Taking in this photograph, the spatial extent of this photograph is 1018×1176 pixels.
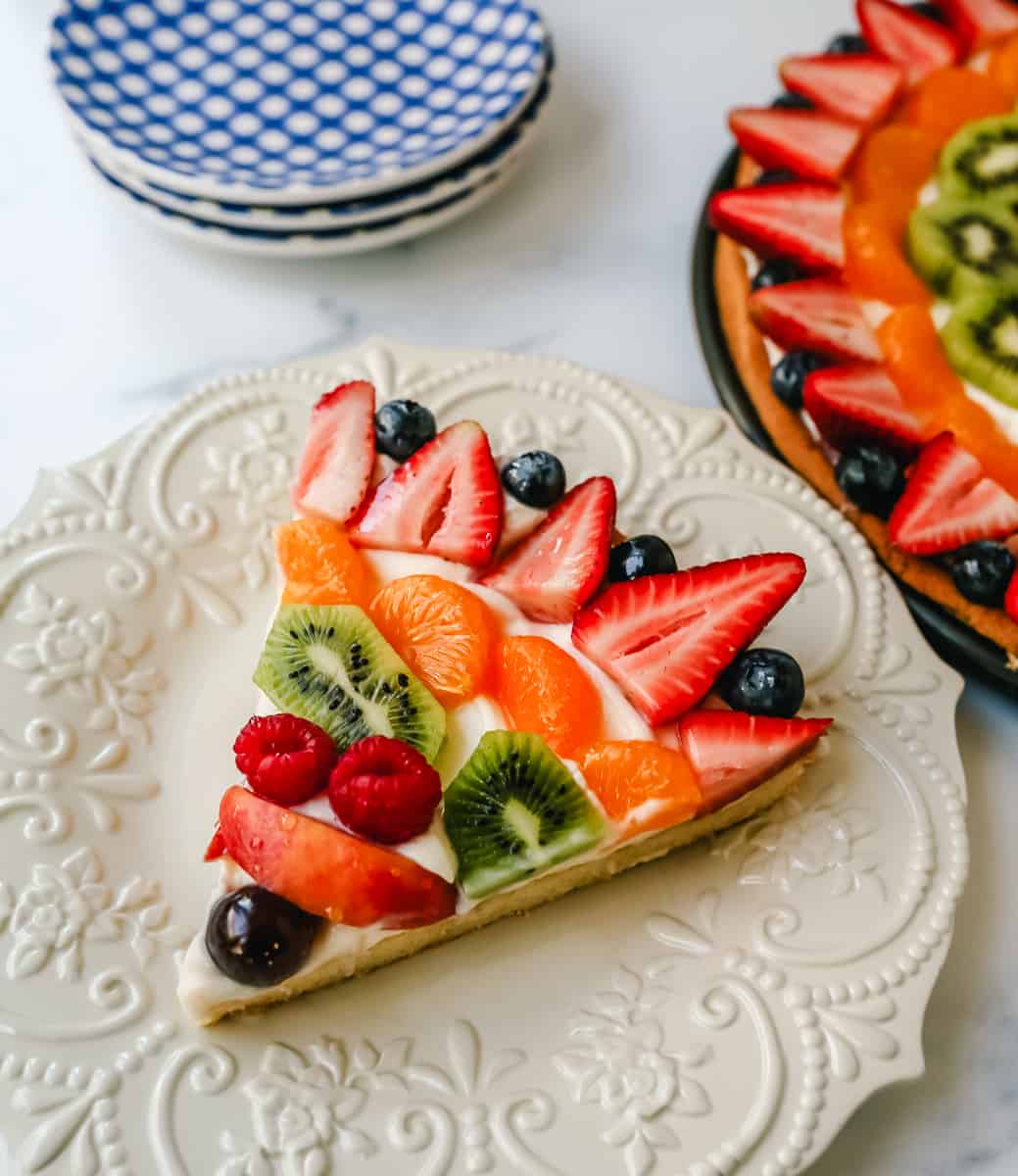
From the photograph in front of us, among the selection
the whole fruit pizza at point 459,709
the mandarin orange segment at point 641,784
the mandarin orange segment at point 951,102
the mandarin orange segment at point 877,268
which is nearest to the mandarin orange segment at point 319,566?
the whole fruit pizza at point 459,709

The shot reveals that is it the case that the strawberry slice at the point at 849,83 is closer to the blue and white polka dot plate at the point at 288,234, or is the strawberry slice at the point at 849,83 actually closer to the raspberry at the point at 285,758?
the blue and white polka dot plate at the point at 288,234

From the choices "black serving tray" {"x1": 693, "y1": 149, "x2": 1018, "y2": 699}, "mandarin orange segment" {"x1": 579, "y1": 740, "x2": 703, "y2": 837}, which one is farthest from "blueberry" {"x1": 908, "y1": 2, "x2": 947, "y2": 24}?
"mandarin orange segment" {"x1": 579, "y1": 740, "x2": 703, "y2": 837}

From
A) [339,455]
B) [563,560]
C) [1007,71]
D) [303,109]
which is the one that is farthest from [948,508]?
[303,109]

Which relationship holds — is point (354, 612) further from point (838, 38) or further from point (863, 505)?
point (838, 38)

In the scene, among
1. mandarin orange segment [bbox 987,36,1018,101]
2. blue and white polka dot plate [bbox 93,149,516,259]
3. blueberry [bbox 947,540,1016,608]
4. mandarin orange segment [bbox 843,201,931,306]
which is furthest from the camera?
mandarin orange segment [bbox 987,36,1018,101]

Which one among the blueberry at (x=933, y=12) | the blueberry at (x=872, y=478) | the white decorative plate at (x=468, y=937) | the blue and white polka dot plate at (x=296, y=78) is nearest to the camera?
the white decorative plate at (x=468, y=937)

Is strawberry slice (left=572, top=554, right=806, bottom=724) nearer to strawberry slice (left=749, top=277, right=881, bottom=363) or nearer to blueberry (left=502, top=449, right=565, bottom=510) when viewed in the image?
blueberry (left=502, top=449, right=565, bottom=510)

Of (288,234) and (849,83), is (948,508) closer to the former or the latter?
(849,83)

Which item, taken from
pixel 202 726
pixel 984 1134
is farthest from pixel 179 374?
pixel 984 1134
